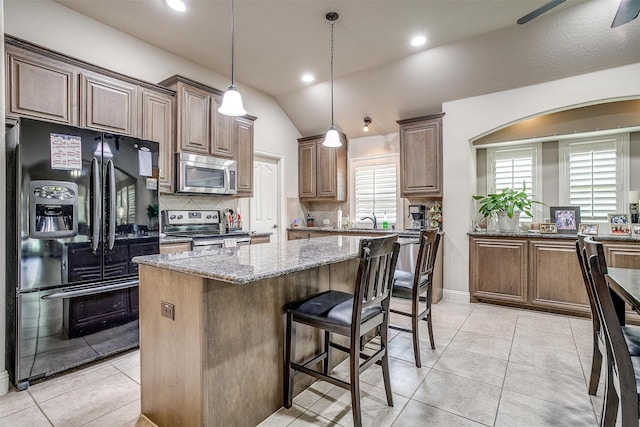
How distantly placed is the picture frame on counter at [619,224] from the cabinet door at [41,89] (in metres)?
5.58

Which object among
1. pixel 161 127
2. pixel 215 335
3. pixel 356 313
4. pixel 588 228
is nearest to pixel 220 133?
pixel 161 127

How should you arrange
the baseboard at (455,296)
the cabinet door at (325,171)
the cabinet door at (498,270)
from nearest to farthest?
the cabinet door at (498,270)
the baseboard at (455,296)
the cabinet door at (325,171)

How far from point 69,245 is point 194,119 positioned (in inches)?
79.7

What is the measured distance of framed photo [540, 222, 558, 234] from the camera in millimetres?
3848

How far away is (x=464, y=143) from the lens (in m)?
4.16

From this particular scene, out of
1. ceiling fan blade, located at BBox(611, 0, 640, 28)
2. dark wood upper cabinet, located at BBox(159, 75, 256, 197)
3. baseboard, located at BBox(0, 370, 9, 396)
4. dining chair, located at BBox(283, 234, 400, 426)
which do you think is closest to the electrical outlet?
dining chair, located at BBox(283, 234, 400, 426)

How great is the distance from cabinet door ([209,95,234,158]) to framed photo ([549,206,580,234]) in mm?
4166

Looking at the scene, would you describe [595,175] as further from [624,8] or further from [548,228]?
[624,8]

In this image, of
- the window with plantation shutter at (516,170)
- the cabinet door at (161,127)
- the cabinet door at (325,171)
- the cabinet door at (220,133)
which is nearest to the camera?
the cabinet door at (161,127)

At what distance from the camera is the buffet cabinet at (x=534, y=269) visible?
134 inches

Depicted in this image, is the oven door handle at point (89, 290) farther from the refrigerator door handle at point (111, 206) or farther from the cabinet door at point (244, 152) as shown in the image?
Result: the cabinet door at point (244, 152)

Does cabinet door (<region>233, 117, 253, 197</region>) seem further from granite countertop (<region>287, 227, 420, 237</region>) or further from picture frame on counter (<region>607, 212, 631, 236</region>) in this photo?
picture frame on counter (<region>607, 212, 631, 236</region>)

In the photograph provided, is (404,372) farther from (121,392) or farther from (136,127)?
(136,127)

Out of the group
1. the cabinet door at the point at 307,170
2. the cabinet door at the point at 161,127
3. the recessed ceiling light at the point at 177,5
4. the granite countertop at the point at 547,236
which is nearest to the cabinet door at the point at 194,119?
the cabinet door at the point at 161,127
